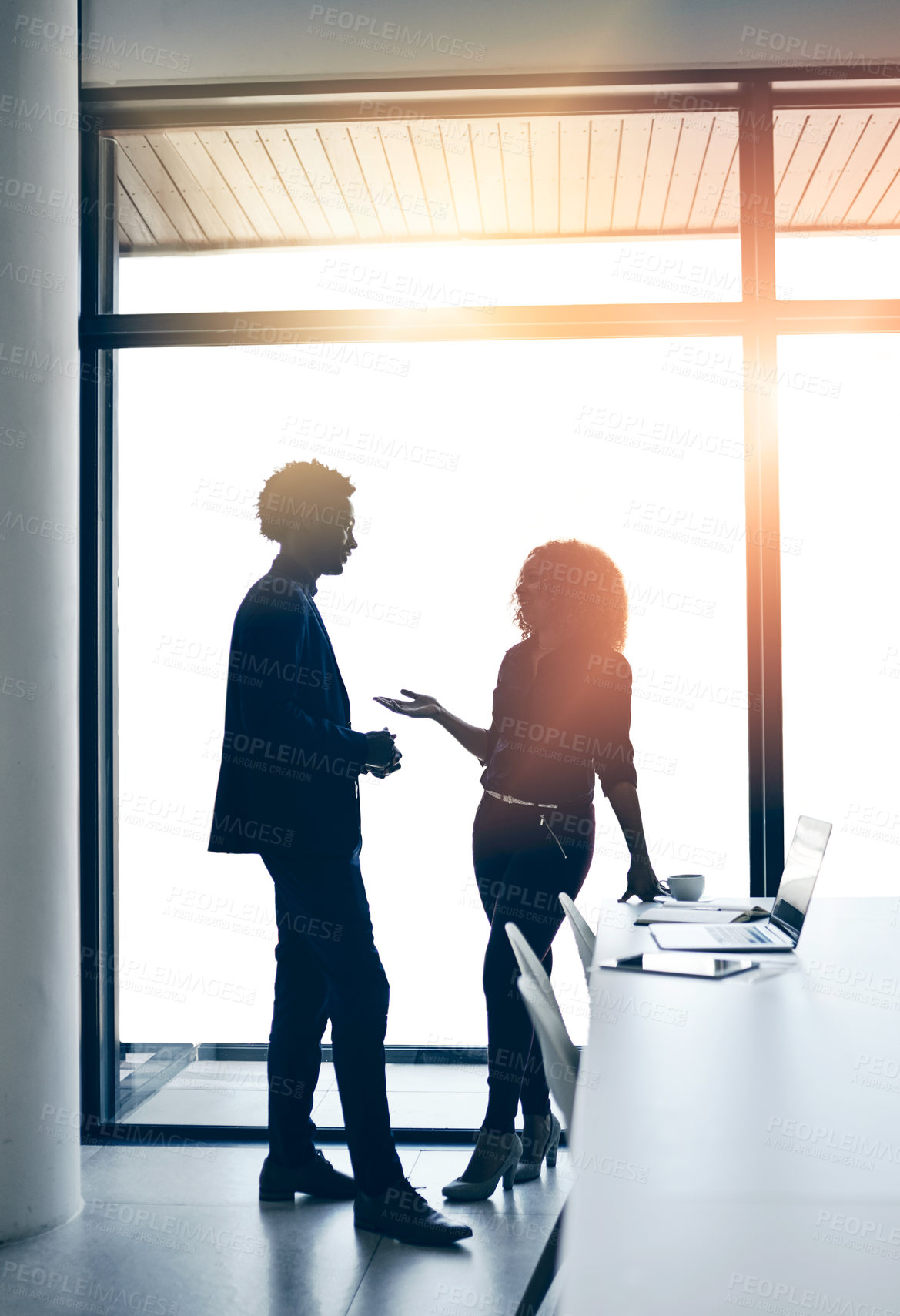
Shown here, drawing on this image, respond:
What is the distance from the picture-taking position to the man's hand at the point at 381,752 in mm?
2559

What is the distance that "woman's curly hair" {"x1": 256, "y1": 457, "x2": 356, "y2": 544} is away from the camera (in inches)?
105

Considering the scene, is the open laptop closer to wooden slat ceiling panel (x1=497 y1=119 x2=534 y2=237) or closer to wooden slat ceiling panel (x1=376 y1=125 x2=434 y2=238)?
wooden slat ceiling panel (x1=497 y1=119 x2=534 y2=237)

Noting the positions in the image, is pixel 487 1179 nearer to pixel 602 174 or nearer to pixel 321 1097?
pixel 321 1097

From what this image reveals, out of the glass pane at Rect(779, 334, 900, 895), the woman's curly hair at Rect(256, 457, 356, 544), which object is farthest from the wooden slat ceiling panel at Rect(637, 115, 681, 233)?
the woman's curly hair at Rect(256, 457, 356, 544)

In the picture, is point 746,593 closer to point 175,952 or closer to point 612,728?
point 612,728

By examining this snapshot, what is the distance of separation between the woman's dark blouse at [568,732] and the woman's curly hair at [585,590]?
0.08 m

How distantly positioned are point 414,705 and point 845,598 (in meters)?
1.46

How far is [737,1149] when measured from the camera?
1.13 metres

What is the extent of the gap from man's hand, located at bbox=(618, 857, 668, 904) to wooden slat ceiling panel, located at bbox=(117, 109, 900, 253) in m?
2.09

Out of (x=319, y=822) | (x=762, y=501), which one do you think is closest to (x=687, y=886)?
(x=319, y=822)

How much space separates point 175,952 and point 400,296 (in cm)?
231

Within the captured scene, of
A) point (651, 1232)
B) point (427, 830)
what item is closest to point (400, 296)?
point (427, 830)

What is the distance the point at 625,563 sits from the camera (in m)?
3.33

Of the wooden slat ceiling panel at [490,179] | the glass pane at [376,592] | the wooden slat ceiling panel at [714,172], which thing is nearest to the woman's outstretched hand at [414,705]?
the glass pane at [376,592]
